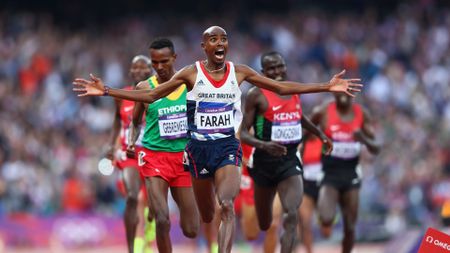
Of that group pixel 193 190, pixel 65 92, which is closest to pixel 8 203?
pixel 65 92

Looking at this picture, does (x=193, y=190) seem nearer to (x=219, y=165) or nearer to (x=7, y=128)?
(x=219, y=165)

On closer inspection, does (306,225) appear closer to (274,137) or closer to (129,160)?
(129,160)

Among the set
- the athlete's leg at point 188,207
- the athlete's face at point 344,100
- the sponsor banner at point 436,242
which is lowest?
the sponsor banner at point 436,242

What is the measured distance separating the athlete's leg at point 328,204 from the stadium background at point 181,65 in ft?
17.0

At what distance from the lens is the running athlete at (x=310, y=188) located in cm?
1744

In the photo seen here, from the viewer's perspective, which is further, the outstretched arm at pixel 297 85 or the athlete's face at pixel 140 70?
the athlete's face at pixel 140 70

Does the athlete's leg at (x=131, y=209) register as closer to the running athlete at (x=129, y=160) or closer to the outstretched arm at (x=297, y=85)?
the running athlete at (x=129, y=160)

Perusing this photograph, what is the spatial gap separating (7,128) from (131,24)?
256 inches

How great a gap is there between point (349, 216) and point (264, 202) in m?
2.04

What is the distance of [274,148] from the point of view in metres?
13.3

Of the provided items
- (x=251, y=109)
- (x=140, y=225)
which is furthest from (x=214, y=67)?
(x=140, y=225)

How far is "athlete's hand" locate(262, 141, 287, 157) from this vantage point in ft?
43.5

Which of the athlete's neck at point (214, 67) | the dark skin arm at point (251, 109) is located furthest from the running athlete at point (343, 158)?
the athlete's neck at point (214, 67)

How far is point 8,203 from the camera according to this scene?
2409cm
